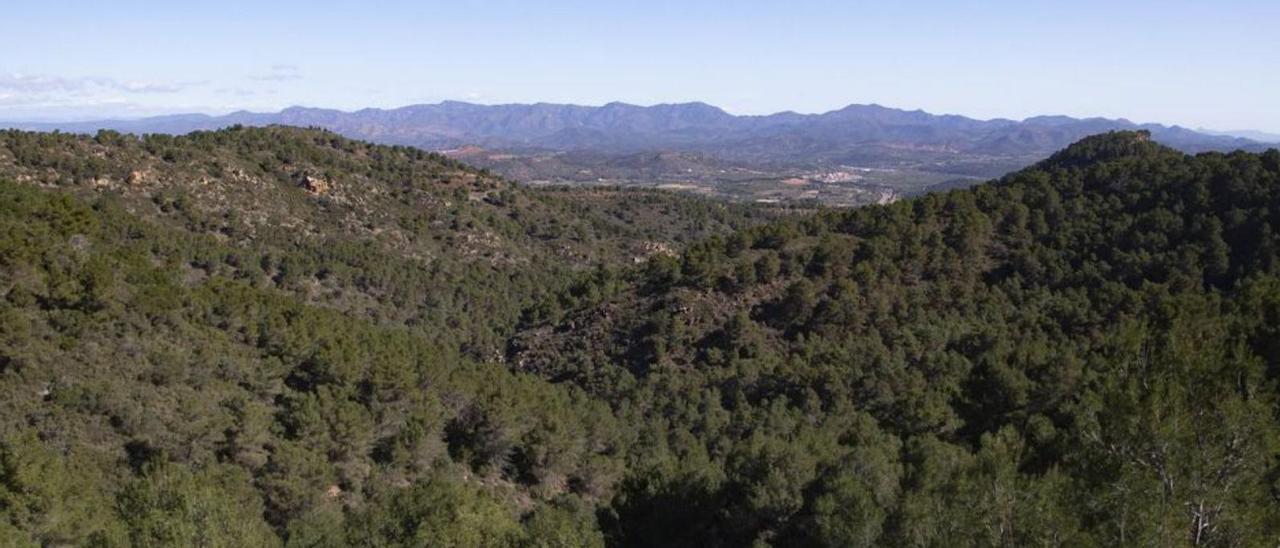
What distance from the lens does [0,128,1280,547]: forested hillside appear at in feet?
50.7

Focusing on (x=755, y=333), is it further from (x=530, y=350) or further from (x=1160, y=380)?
(x=1160, y=380)

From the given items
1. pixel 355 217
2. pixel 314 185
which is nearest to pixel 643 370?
pixel 355 217

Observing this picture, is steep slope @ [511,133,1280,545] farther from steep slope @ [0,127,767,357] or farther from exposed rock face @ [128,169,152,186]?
exposed rock face @ [128,169,152,186]

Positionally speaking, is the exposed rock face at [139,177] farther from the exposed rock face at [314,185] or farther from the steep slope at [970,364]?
the steep slope at [970,364]

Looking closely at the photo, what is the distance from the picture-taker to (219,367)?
1057 inches

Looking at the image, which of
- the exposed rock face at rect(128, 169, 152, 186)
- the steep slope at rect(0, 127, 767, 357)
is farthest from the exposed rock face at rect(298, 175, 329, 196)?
the exposed rock face at rect(128, 169, 152, 186)

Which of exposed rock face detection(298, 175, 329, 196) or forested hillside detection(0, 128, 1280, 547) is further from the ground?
exposed rock face detection(298, 175, 329, 196)

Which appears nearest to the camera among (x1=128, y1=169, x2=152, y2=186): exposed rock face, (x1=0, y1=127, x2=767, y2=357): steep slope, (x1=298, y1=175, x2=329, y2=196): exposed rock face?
(x1=0, y1=127, x2=767, y2=357): steep slope

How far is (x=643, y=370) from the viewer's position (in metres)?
40.6

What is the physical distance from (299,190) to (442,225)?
35.9 feet

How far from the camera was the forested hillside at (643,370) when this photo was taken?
608 inches

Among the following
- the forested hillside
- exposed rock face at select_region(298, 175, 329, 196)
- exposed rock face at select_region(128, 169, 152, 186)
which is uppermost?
exposed rock face at select_region(128, 169, 152, 186)

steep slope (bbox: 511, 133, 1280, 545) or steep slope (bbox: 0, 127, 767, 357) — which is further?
steep slope (bbox: 0, 127, 767, 357)

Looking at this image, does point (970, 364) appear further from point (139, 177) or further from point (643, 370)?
point (139, 177)
